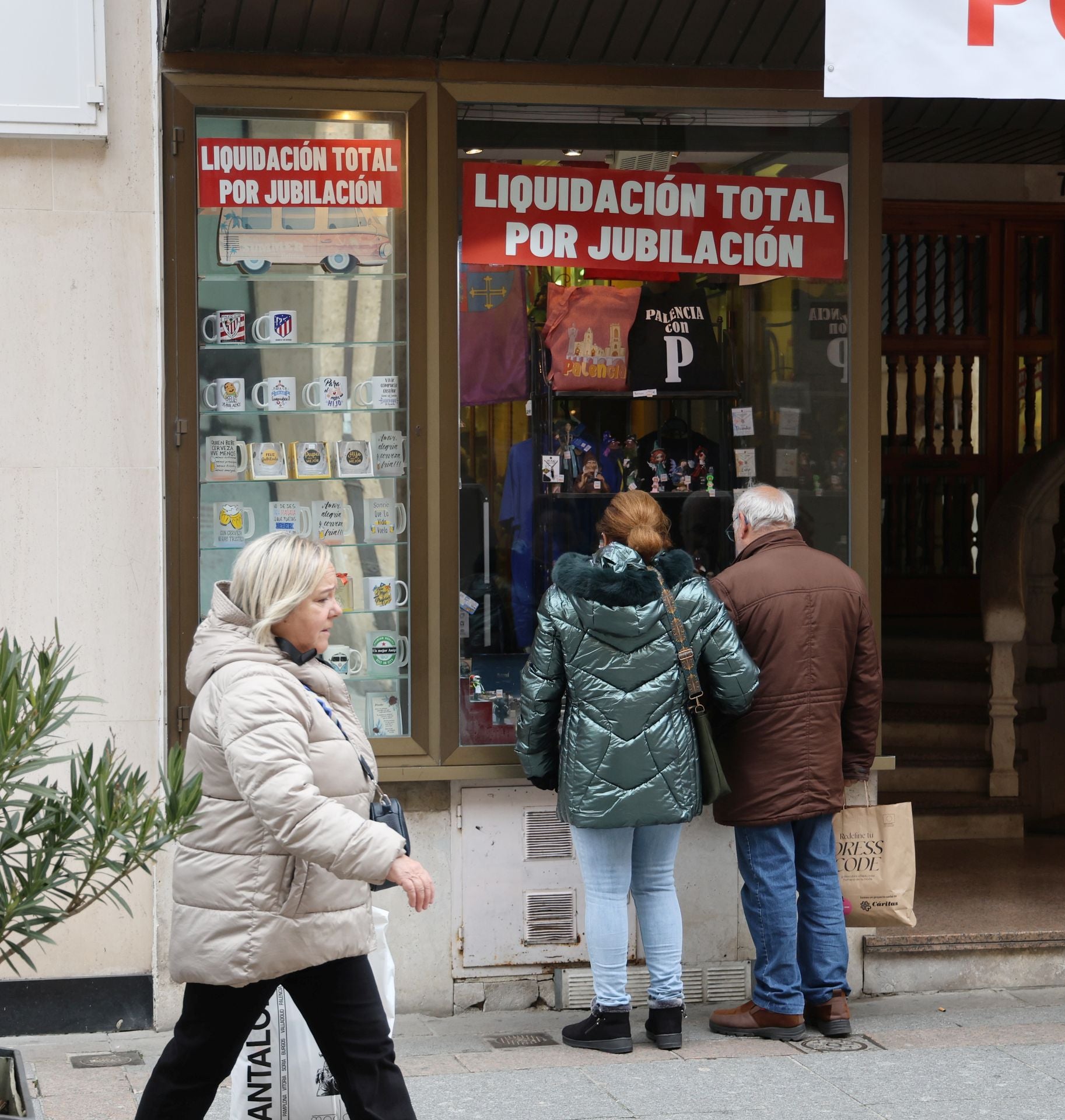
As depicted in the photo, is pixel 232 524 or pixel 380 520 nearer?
pixel 232 524

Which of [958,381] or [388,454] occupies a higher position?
[958,381]

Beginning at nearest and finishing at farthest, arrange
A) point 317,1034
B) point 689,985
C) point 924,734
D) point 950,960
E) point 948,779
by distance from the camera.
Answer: point 317,1034 → point 689,985 → point 950,960 → point 948,779 → point 924,734

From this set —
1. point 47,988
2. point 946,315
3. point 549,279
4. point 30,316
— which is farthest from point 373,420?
point 946,315

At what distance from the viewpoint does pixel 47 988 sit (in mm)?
5520

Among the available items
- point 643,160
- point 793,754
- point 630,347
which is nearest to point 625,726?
point 793,754

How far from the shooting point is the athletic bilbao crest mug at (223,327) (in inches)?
225

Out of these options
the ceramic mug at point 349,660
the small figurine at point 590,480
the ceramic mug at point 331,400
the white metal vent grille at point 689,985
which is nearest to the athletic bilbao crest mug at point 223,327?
the ceramic mug at point 331,400

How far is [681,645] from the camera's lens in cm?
520

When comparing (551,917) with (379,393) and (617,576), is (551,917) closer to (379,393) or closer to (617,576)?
(617,576)

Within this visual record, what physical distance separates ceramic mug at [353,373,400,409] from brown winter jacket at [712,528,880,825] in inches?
55.3

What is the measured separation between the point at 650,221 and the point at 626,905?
2.58 meters

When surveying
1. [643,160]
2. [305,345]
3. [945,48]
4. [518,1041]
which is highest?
[945,48]

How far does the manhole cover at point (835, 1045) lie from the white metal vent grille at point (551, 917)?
94 cm

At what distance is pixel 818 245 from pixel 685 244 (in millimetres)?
522
